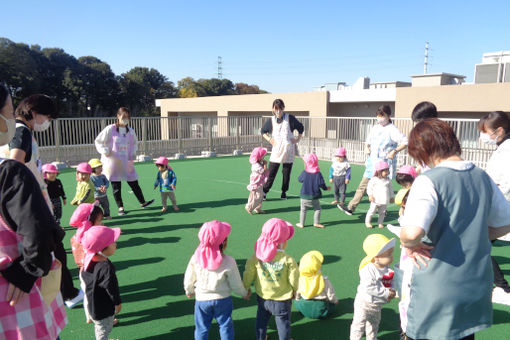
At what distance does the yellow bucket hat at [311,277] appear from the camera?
3328mm

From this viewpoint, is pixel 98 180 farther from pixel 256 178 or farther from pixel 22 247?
pixel 22 247

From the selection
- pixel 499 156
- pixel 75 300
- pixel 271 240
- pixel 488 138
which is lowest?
pixel 75 300

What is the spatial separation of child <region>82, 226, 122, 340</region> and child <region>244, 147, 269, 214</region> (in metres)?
4.11

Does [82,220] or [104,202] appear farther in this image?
[104,202]

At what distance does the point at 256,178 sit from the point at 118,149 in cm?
261

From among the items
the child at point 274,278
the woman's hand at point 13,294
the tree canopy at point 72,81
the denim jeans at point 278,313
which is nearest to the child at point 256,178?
the child at point 274,278

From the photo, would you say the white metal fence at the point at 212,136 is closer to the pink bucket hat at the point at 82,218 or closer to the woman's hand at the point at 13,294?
the pink bucket hat at the point at 82,218

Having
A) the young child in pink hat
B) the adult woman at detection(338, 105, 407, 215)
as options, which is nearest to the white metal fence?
the adult woman at detection(338, 105, 407, 215)

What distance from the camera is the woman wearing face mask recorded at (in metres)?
1.82

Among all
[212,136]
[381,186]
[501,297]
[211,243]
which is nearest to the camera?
[211,243]

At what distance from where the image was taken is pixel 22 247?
1822 mm

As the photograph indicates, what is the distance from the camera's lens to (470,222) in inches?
74.9

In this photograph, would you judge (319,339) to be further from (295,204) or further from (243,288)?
(295,204)

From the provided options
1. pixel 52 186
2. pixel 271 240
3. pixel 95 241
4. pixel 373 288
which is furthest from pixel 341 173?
pixel 95 241
